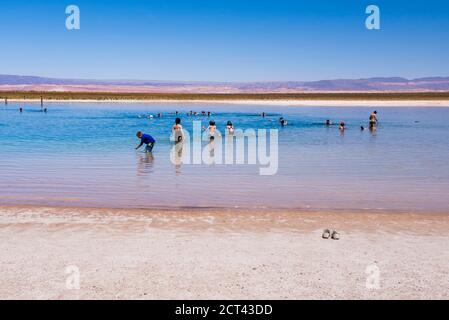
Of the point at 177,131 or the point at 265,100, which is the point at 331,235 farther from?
the point at 265,100

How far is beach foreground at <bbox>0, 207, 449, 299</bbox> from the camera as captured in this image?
667 centimetres

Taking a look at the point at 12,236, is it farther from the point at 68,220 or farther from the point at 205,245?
the point at 205,245

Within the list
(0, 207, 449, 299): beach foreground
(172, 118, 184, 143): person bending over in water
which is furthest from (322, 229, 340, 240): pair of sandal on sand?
(172, 118, 184, 143): person bending over in water

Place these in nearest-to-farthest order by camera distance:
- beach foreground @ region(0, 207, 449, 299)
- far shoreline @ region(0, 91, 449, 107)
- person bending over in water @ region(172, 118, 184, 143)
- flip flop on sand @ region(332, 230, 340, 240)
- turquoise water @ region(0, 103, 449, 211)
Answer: beach foreground @ region(0, 207, 449, 299)
flip flop on sand @ region(332, 230, 340, 240)
turquoise water @ region(0, 103, 449, 211)
person bending over in water @ region(172, 118, 184, 143)
far shoreline @ region(0, 91, 449, 107)

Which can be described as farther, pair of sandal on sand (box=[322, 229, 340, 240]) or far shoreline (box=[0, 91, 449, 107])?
far shoreline (box=[0, 91, 449, 107])

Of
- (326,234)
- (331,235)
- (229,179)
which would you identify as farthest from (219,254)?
(229,179)

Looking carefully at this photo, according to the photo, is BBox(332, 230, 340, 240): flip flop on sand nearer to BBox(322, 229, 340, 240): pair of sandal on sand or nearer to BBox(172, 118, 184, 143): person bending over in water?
BBox(322, 229, 340, 240): pair of sandal on sand

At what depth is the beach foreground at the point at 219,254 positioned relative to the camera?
6668mm

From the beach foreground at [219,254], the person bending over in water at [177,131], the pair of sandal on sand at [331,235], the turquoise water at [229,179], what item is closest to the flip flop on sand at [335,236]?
the pair of sandal on sand at [331,235]

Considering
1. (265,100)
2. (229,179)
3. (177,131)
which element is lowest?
(229,179)

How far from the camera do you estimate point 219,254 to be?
322 inches

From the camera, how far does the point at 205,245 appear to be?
869 centimetres

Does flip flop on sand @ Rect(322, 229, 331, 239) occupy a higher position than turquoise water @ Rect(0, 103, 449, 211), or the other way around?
turquoise water @ Rect(0, 103, 449, 211)
